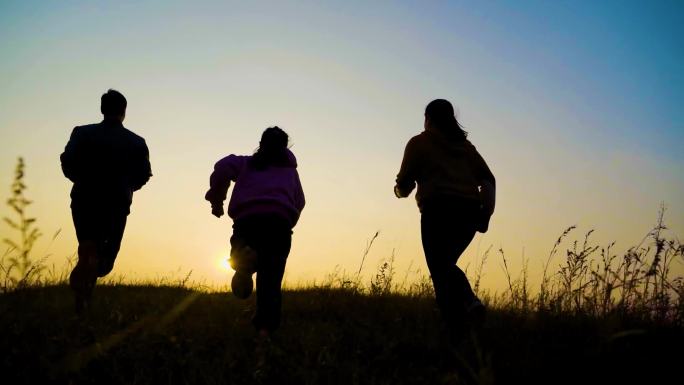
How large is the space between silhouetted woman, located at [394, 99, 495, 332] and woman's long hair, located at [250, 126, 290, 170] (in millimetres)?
1062

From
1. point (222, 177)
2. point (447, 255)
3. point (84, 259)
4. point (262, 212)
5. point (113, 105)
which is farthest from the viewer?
point (113, 105)

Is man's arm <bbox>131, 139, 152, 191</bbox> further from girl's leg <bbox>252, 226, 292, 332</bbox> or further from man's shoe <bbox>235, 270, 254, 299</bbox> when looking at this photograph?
girl's leg <bbox>252, 226, 292, 332</bbox>

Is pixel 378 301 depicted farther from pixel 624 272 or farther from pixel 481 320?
pixel 624 272

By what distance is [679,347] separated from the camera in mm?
3742

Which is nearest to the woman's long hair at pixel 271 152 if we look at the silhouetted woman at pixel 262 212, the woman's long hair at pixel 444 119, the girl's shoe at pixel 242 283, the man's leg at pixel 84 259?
the silhouetted woman at pixel 262 212

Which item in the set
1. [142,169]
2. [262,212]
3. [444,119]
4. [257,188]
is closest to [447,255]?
[444,119]

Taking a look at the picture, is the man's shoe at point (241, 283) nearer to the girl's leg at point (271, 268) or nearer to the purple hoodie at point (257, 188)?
the girl's leg at point (271, 268)

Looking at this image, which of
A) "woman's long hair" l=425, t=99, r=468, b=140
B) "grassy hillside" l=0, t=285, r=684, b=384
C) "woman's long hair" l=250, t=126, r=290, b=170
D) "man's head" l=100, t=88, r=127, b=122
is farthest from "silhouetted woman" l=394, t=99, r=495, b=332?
"man's head" l=100, t=88, r=127, b=122

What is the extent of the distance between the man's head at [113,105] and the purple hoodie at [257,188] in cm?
147

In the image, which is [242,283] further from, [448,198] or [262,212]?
[448,198]

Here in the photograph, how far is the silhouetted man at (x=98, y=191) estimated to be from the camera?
480 centimetres

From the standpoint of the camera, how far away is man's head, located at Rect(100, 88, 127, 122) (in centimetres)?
529

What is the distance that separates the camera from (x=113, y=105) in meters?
5.29

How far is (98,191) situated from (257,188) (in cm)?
169
